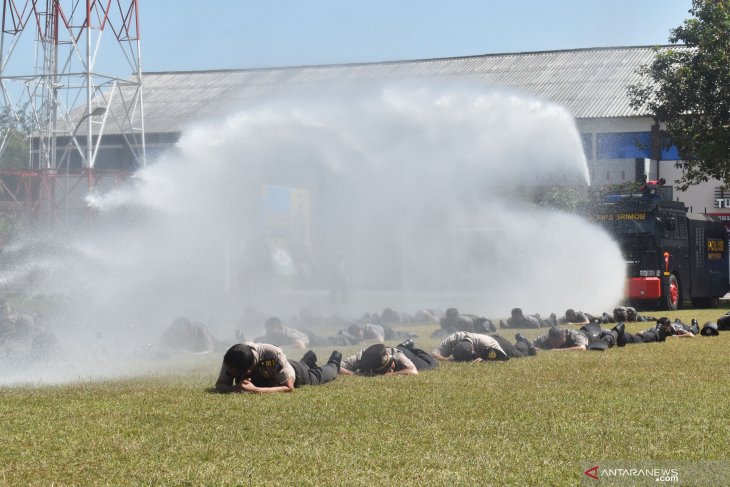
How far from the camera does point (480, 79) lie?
238 ft

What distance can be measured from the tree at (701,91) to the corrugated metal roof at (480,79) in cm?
1611

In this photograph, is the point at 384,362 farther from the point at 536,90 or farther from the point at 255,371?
the point at 536,90

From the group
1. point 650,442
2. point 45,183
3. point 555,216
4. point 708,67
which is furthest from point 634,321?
point 45,183

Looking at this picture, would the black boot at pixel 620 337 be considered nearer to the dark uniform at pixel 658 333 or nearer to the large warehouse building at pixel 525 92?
the dark uniform at pixel 658 333

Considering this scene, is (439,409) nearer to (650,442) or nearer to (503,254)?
(650,442)

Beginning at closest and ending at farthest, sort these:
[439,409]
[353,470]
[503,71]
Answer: [353,470]
[439,409]
[503,71]

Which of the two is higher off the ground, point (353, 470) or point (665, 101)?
point (665, 101)

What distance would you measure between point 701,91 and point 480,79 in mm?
28212

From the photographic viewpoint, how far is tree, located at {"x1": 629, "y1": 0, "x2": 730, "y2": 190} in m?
44.5

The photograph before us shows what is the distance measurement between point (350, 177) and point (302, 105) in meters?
5.44

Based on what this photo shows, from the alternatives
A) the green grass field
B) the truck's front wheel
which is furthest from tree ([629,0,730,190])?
the green grass field

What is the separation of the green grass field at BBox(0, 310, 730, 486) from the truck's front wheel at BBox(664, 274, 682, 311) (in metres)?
21.0

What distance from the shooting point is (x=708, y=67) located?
1759 inches

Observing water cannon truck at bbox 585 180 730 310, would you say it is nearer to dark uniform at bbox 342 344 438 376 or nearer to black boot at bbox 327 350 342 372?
dark uniform at bbox 342 344 438 376
